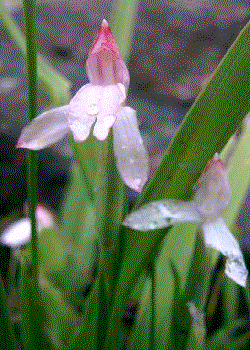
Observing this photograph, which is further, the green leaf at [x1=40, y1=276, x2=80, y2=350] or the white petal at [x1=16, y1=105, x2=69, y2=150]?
the green leaf at [x1=40, y1=276, x2=80, y2=350]

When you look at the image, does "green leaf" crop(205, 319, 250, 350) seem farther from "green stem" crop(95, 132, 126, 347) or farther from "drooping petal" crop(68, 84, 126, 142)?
"drooping petal" crop(68, 84, 126, 142)

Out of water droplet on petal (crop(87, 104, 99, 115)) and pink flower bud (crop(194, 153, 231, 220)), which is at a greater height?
water droplet on petal (crop(87, 104, 99, 115))

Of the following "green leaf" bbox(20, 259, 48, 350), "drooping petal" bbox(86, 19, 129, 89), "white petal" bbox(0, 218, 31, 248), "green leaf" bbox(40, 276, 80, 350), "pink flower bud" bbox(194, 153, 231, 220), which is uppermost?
"drooping petal" bbox(86, 19, 129, 89)

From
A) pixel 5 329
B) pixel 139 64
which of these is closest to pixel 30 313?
pixel 5 329

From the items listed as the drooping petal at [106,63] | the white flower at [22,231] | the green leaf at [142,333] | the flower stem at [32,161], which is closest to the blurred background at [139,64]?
the white flower at [22,231]

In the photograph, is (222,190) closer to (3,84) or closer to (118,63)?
(118,63)

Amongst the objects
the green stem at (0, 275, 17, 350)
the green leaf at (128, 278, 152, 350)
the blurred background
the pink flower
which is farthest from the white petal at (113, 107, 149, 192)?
the blurred background

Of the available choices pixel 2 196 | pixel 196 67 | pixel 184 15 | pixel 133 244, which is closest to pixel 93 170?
pixel 133 244

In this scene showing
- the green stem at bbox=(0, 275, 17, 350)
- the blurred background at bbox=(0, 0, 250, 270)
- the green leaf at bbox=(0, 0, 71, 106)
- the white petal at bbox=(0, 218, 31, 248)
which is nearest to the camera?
the green stem at bbox=(0, 275, 17, 350)
